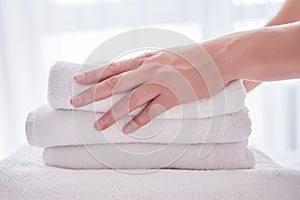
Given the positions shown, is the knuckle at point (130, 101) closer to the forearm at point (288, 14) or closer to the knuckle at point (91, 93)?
the knuckle at point (91, 93)

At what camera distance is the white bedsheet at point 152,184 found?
0.65 metres

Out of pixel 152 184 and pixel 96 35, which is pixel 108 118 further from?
pixel 96 35

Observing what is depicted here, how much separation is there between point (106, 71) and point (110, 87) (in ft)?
0.22

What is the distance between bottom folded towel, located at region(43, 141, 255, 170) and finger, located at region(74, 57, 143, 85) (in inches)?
4.3

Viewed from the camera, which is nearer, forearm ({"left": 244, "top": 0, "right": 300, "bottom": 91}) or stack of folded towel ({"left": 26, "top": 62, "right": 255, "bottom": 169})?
stack of folded towel ({"left": 26, "top": 62, "right": 255, "bottom": 169})

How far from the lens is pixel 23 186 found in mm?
676

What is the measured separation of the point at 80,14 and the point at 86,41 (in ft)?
0.41

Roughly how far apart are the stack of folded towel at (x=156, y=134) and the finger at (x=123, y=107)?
14 millimetres

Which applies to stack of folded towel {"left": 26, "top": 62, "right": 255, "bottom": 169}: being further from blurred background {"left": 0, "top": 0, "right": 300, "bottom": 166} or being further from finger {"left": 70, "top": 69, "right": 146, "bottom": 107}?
blurred background {"left": 0, "top": 0, "right": 300, "bottom": 166}

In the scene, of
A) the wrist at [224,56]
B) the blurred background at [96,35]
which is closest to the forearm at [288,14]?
the wrist at [224,56]

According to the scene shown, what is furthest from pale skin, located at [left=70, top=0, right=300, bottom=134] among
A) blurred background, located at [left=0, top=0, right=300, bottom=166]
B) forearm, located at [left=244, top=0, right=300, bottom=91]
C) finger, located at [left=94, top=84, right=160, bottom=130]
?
blurred background, located at [left=0, top=0, right=300, bottom=166]

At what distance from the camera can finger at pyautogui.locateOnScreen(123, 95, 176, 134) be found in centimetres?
69

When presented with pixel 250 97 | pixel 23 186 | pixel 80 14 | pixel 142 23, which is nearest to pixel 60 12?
pixel 80 14

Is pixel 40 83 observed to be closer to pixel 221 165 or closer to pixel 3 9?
pixel 3 9
